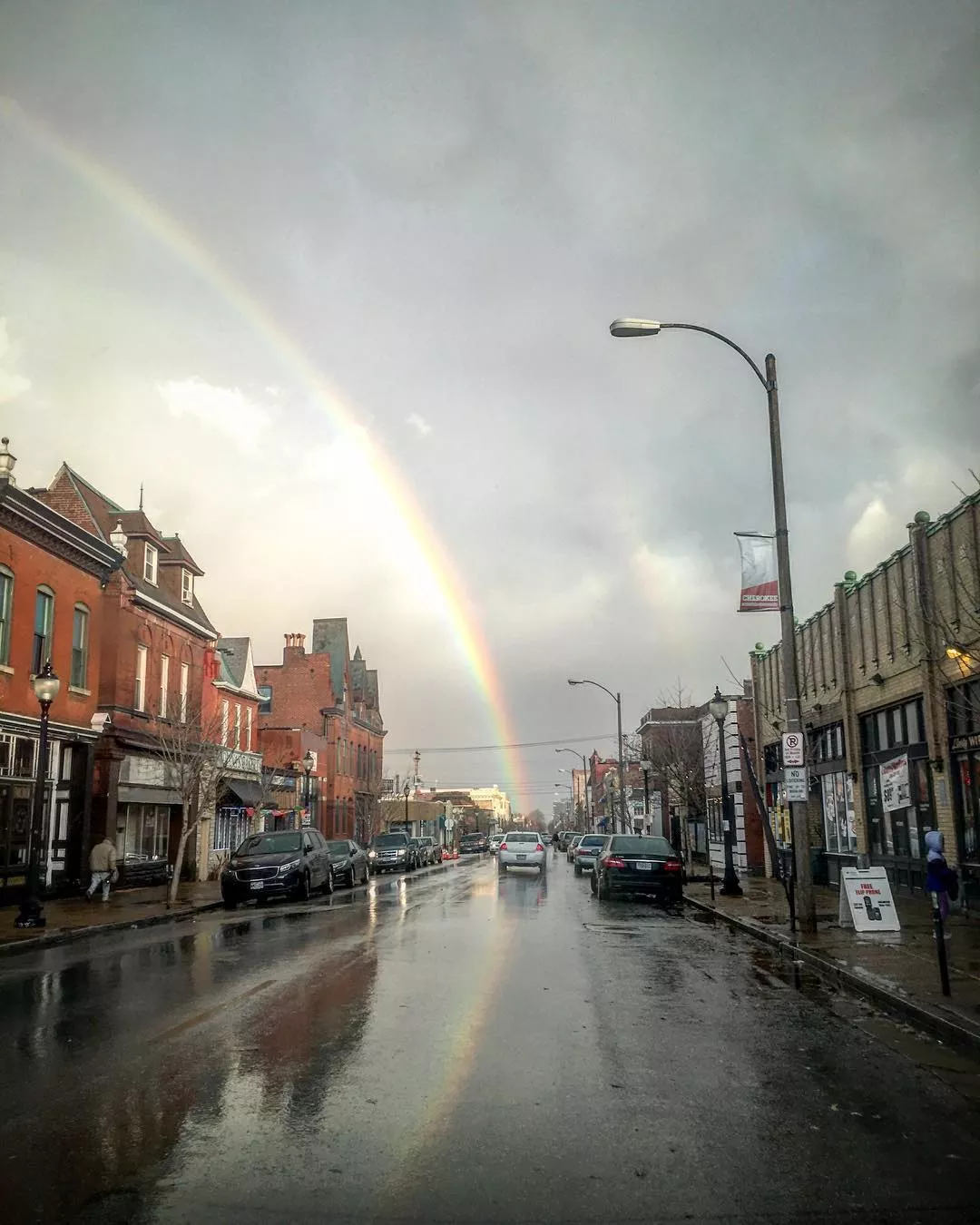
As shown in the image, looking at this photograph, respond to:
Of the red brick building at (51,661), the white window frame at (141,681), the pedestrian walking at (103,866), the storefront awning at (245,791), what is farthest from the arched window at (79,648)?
the storefront awning at (245,791)

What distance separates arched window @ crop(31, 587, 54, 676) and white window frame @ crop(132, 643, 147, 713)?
5.37 metres

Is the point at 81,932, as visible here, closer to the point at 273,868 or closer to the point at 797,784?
the point at 273,868

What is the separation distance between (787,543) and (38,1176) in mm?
13936

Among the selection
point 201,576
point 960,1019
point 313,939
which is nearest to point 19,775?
point 313,939

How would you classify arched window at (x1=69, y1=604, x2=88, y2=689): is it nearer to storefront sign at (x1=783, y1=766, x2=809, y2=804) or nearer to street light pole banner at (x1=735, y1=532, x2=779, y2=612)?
street light pole banner at (x1=735, y1=532, x2=779, y2=612)

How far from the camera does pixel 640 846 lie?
81.9 ft

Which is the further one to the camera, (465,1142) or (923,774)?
(923,774)

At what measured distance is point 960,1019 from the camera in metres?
8.97

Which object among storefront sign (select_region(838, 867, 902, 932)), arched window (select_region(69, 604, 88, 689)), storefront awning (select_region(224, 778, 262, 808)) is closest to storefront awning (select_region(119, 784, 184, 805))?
storefront awning (select_region(224, 778, 262, 808))

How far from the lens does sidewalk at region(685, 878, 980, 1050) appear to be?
30.9ft

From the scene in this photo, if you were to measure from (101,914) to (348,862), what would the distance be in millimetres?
11921

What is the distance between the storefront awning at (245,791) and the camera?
37562 mm

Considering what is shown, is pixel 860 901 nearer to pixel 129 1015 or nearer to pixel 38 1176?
pixel 129 1015

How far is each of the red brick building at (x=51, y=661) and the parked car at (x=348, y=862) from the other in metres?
7.84
